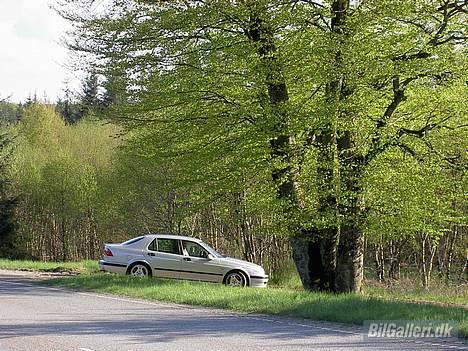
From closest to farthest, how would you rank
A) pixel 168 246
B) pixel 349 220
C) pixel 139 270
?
pixel 349 220 → pixel 139 270 → pixel 168 246

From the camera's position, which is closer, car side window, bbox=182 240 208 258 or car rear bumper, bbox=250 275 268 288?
car rear bumper, bbox=250 275 268 288

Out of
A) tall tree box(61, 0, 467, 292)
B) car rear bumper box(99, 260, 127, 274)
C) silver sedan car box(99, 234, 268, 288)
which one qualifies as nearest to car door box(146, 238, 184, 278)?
Result: silver sedan car box(99, 234, 268, 288)

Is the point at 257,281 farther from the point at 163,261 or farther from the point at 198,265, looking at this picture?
the point at 163,261

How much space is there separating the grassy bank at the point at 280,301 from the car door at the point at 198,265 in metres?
2.35

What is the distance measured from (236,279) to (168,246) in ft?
8.13

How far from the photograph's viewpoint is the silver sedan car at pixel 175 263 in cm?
2069

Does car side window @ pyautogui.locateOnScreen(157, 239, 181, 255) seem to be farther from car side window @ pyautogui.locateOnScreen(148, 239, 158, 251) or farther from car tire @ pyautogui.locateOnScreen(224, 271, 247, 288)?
car tire @ pyautogui.locateOnScreen(224, 271, 247, 288)

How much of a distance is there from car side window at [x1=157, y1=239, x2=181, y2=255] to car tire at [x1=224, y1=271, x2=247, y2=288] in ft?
5.98

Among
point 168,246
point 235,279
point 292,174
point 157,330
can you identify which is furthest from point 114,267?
point 157,330

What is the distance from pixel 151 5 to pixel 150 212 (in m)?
20.4

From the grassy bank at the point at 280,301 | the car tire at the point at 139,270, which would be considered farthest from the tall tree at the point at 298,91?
the car tire at the point at 139,270

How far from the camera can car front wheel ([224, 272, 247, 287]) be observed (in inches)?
Result: 809

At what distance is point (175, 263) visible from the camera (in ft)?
69.2

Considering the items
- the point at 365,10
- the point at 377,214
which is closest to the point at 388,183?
the point at 377,214
